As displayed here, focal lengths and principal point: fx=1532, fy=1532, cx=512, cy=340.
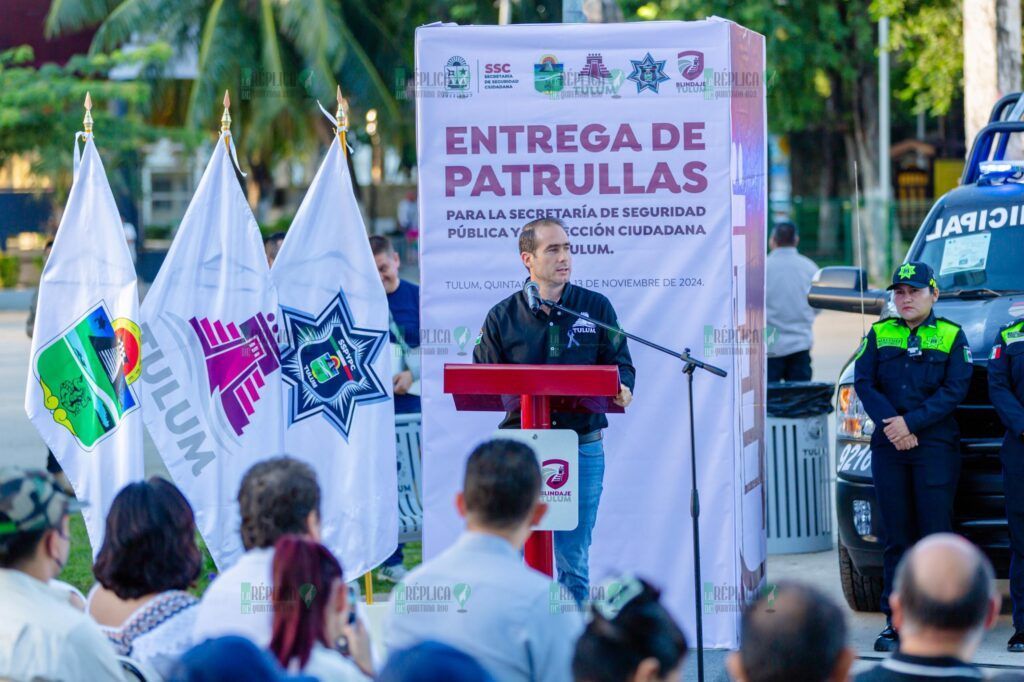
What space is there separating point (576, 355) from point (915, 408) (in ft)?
5.58

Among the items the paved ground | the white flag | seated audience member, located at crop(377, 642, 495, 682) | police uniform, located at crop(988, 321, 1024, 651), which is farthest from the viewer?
the white flag

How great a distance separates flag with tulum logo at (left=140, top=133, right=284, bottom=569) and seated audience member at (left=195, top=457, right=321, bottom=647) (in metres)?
2.63

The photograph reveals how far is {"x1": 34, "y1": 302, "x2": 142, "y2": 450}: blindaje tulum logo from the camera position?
7023 millimetres

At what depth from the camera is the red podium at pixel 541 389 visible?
5.83m

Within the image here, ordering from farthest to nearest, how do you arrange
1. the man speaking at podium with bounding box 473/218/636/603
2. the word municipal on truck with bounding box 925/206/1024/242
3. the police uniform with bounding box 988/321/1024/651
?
the word municipal on truck with bounding box 925/206/1024/242
the police uniform with bounding box 988/321/1024/651
the man speaking at podium with bounding box 473/218/636/603

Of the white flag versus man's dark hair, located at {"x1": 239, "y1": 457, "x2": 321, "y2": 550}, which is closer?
man's dark hair, located at {"x1": 239, "y1": 457, "x2": 321, "y2": 550}

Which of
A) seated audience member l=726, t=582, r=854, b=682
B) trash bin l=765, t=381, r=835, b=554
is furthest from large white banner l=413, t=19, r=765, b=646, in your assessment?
seated audience member l=726, t=582, r=854, b=682

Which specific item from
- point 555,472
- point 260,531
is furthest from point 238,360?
point 260,531

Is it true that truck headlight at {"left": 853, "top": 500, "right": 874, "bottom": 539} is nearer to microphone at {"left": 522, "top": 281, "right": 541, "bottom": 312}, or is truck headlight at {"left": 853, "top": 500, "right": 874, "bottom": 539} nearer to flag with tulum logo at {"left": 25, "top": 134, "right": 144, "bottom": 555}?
microphone at {"left": 522, "top": 281, "right": 541, "bottom": 312}

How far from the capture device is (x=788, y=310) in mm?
12055

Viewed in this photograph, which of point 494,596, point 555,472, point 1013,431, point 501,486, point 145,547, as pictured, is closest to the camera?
point 494,596

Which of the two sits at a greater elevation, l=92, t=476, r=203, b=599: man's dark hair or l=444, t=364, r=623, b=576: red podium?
l=444, t=364, r=623, b=576: red podium

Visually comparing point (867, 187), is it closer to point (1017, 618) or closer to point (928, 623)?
point (1017, 618)

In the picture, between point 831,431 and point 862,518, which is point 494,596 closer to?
point 862,518
